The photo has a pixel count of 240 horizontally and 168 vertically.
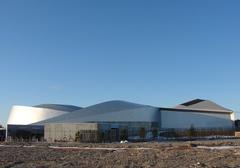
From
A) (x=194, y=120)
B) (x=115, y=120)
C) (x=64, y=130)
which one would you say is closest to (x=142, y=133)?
(x=115, y=120)

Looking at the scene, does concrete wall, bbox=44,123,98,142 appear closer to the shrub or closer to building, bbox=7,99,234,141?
building, bbox=7,99,234,141

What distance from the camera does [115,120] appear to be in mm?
98312

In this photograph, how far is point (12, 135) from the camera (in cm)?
8200

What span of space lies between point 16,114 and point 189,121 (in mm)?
45252

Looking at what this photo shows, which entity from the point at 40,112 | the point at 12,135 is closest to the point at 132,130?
the point at 12,135

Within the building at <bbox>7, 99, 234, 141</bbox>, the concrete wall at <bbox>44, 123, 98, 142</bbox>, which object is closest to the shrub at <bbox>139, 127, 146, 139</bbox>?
the building at <bbox>7, 99, 234, 141</bbox>

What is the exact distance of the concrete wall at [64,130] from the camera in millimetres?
71000

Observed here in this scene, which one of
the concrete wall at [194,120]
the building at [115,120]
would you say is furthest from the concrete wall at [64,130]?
the concrete wall at [194,120]

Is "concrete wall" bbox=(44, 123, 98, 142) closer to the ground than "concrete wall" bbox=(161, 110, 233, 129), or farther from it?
closer to the ground

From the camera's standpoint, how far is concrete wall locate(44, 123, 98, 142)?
7100 cm

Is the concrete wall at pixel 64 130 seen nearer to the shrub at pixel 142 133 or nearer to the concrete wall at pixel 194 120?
the shrub at pixel 142 133

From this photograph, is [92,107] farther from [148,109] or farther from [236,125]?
[236,125]

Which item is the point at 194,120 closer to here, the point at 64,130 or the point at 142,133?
the point at 142,133

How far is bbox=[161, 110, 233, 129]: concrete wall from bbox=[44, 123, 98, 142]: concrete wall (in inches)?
1400
